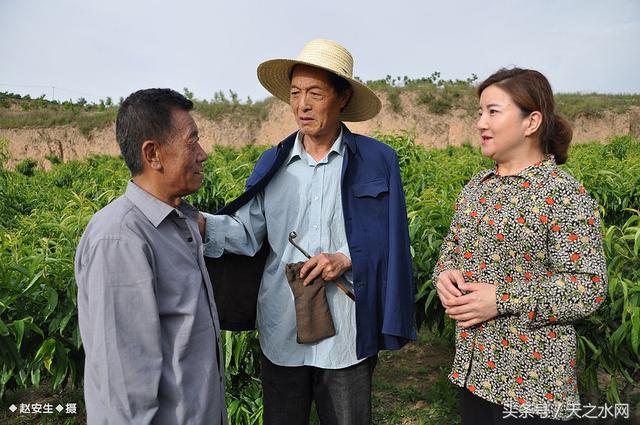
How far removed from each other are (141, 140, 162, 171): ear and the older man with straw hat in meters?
0.49

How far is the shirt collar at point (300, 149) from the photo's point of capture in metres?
1.93

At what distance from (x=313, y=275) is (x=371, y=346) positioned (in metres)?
0.33

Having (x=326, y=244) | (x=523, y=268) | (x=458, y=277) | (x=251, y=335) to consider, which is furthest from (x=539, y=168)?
(x=251, y=335)

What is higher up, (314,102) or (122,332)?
(314,102)

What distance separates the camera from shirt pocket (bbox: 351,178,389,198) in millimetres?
1867

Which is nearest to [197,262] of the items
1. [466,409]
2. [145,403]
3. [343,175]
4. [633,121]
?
[145,403]

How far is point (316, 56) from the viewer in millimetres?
1843

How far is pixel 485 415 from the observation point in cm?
164

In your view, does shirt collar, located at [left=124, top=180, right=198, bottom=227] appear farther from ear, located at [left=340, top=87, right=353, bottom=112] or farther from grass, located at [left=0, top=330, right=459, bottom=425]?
grass, located at [left=0, top=330, right=459, bottom=425]

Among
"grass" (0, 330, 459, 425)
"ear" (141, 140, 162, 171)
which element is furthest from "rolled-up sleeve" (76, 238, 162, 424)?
"grass" (0, 330, 459, 425)

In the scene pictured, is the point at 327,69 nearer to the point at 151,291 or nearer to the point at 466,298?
the point at 466,298

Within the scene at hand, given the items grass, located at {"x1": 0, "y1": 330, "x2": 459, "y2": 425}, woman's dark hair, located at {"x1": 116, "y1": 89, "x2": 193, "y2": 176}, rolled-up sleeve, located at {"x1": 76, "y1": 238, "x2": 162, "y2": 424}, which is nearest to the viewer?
rolled-up sleeve, located at {"x1": 76, "y1": 238, "x2": 162, "y2": 424}

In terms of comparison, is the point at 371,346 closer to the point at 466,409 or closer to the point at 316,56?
the point at 466,409

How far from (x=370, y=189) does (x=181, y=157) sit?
0.73 metres
